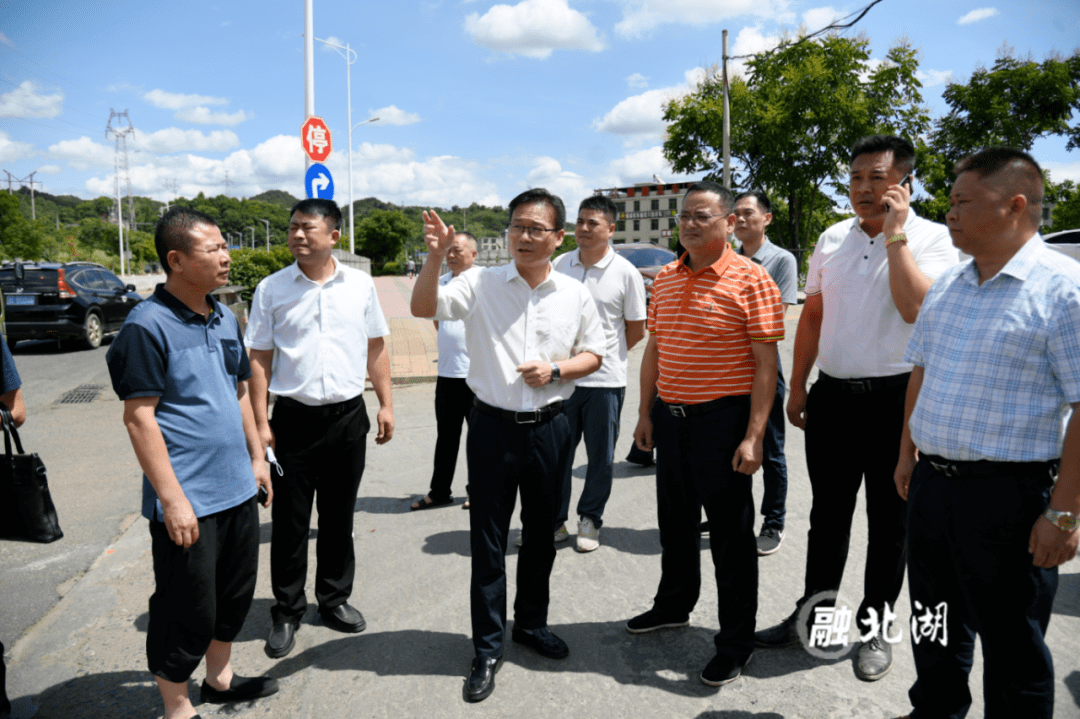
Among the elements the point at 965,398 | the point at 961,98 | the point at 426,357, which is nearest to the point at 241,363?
the point at 965,398

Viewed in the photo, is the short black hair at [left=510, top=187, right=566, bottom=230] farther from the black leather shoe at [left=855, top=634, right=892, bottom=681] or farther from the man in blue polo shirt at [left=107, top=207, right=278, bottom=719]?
the black leather shoe at [left=855, top=634, right=892, bottom=681]

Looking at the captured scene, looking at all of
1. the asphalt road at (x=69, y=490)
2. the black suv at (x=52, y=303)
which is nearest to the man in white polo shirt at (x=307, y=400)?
the asphalt road at (x=69, y=490)

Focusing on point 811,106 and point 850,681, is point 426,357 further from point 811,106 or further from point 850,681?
point 811,106

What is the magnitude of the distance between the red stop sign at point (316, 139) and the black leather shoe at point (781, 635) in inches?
340

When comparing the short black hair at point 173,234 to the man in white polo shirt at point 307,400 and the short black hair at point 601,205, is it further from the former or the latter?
the short black hair at point 601,205

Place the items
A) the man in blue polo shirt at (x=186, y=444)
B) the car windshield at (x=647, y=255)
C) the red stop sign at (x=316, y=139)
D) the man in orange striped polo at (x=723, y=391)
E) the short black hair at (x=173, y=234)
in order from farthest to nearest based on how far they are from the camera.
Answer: the car windshield at (x=647, y=255) < the red stop sign at (x=316, y=139) < the man in orange striped polo at (x=723, y=391) < the short black hair at (x=173, y=234) < the man in blue polo shirt at (x=186, y=444)

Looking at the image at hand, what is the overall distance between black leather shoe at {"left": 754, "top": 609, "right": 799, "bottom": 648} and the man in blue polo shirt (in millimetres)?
2296

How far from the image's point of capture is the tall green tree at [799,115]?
19.9m

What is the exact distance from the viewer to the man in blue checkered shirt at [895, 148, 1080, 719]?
6.68ft

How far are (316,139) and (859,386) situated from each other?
29.1 ft

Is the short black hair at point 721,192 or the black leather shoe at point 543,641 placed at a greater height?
the short black hair at point 721,192

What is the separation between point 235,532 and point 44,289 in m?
12.9

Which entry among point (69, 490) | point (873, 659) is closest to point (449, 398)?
point (873, 659)

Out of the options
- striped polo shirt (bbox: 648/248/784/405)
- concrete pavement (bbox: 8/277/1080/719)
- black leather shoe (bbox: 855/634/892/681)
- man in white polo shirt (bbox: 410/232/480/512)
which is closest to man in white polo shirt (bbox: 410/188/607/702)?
concrete pavement (bbox: 8/277/1080/719)
